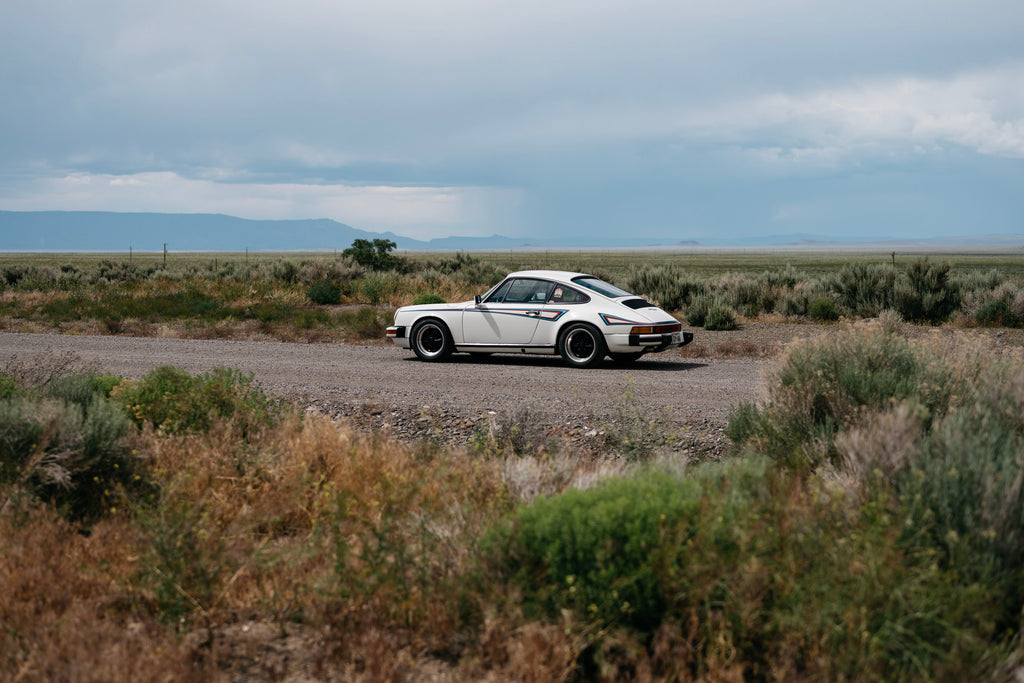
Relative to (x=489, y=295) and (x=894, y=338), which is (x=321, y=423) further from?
(x=489, y=295)

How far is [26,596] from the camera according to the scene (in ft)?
13.3

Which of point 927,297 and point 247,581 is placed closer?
point 247,581

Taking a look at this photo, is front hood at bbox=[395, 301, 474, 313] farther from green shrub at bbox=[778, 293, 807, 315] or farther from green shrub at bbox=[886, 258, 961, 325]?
green shrub at bbox=[886, 258, 961, 325]

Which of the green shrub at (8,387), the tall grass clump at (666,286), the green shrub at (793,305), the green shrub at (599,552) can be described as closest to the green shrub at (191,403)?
the green shrub at (8,387)

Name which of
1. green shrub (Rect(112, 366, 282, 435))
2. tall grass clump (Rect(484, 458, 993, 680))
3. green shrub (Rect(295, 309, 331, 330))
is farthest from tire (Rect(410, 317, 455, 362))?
tall grass clump (Rect(484, 458, 993, 680))

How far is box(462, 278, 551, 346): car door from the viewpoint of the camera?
1362 centimetres

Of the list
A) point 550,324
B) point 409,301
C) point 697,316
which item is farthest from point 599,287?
point 409,301

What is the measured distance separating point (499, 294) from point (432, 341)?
1.46 m

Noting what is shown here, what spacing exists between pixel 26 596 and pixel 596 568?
2736mm

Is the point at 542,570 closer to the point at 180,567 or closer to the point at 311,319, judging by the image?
the point at 180,567

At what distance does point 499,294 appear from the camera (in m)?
14.0

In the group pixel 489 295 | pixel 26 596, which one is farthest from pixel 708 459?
pixel 489 295

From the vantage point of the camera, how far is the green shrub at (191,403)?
6988 mm

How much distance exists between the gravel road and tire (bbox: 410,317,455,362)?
0.22m
